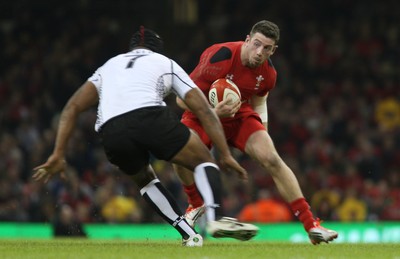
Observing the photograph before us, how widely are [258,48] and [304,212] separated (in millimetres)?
1600

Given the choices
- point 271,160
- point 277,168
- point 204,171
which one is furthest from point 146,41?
point 277,168

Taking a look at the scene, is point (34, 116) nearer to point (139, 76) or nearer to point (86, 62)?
point (86, 62)

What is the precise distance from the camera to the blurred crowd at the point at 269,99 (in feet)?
61.0

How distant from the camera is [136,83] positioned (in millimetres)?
8914

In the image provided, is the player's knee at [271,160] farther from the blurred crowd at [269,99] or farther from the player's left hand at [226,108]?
the blurred crowd at [269,99]

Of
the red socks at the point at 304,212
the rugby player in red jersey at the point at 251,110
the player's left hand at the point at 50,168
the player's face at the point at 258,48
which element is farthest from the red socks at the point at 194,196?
the player's left hand at the point at 50,168

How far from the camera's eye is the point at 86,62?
2314 centimetres

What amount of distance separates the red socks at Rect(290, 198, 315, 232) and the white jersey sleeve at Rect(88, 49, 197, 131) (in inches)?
68.6

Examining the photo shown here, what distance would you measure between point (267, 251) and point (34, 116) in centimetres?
1299

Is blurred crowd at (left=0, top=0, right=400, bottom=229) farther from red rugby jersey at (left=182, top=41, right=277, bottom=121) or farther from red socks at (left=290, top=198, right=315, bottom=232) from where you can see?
red socks at (left=290, top=198, right=315, bottom=232)

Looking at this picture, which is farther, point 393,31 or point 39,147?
point 393,31

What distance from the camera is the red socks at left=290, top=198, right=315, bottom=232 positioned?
976cm

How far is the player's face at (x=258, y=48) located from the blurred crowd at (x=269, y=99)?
25.5 ft

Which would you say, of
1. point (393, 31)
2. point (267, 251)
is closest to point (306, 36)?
point (393, 31)
